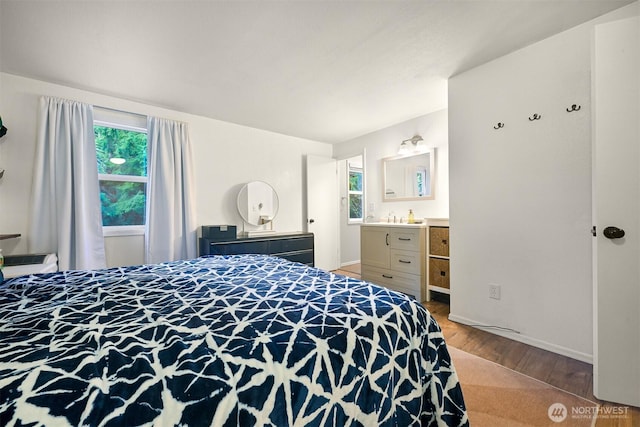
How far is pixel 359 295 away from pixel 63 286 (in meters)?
1.40

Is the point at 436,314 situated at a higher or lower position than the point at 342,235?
lower

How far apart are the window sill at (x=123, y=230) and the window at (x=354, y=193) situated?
360 centimetres

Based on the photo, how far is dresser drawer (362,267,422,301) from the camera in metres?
3.04

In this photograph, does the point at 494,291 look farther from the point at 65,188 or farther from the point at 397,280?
the point at 65,188

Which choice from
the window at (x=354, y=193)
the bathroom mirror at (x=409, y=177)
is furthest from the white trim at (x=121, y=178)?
the window at (x=354, y=193)

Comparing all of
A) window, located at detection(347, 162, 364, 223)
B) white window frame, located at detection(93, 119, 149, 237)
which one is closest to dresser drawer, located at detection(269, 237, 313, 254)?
white window frame, located at detection(93, 119, 149, 237)

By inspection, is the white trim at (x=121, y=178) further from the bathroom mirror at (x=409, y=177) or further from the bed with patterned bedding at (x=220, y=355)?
the bathroom mirror at (x=409, y=177)

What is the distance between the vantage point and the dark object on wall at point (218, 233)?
10.5 ft

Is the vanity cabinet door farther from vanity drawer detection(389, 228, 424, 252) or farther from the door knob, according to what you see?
the door knob

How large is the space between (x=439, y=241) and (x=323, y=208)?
221 cm

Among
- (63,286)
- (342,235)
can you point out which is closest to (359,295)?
(63,286)

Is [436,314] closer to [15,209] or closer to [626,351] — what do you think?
[626,351]

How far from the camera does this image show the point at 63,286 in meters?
1.25

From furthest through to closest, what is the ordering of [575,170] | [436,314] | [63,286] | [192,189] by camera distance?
[192,189], [436,314], [575,170], [63,286]
